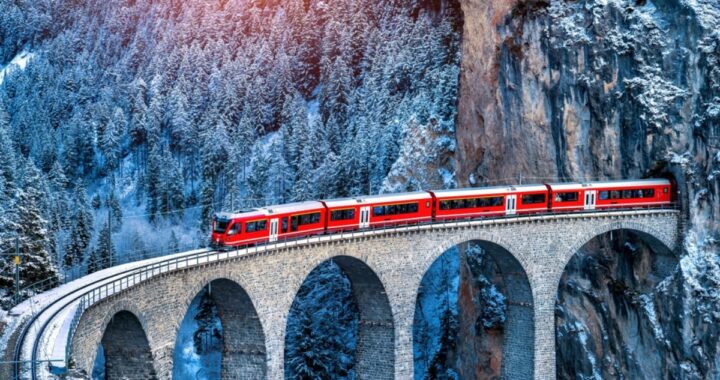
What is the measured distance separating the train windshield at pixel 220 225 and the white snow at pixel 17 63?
13784 cm

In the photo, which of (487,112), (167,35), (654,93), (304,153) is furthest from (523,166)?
(167,35)

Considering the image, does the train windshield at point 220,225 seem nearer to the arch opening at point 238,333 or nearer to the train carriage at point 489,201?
the arch opening at point 238,333

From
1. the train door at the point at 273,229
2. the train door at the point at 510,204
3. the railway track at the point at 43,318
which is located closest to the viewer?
the railway track at the point at 43,318

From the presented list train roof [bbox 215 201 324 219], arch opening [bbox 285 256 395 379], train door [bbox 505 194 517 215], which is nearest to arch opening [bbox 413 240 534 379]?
train door [bbox 505 194 517 215]

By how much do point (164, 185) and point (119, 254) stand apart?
1532 cm

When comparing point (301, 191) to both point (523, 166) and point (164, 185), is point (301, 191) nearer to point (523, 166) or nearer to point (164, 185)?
point (164, 185)

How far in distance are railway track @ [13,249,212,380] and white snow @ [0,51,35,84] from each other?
457 ft

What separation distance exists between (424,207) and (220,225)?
13.8 m

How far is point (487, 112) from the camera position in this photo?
72750mm

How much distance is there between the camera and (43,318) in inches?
1508

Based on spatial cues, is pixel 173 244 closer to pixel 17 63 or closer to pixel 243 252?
pixel 243 252

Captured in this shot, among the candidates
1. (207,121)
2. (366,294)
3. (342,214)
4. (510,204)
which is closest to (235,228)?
(342,214)

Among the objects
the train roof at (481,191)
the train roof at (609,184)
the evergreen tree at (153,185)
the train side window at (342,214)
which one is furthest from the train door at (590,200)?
the evergreen tree at (153,185)

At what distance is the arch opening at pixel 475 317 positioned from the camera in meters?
59.1
